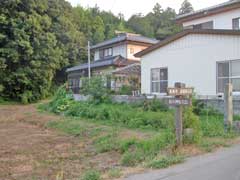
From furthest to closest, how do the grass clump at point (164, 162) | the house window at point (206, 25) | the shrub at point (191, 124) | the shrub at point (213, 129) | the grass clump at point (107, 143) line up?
the house window at point (206, 25)
the shrub at point (213, 129)
the grass clump at point (107, 143)
the shrub at point (191, 124)
the grass clump at point (164, 162)

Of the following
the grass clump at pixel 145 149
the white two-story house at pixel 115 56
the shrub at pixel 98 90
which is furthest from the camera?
the white two-story house at pixel 115 56

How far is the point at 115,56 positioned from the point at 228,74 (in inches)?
728

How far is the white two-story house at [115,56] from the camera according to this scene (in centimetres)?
3120

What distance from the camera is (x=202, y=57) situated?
16.9 m

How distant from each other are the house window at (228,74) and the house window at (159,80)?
3.52m

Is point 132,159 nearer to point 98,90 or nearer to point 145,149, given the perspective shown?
point 145,149

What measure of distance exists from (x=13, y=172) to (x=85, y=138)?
502cm

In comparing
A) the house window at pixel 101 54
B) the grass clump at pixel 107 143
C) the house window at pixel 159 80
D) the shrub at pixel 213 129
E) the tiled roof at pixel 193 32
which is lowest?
the grass clump at pixel 107 143

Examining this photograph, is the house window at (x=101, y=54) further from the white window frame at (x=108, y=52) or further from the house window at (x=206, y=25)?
the house window at (x=206, y=25)

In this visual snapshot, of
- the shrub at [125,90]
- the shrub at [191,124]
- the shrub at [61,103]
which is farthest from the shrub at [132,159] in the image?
the shrub at [125,90]

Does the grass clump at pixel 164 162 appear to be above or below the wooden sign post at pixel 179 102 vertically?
below

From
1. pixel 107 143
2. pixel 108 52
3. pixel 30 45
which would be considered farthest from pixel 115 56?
pixel 107 143

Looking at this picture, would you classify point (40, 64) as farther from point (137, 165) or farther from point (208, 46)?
point (137, 165)

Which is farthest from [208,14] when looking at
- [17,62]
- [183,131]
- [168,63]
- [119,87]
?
[17,62]
